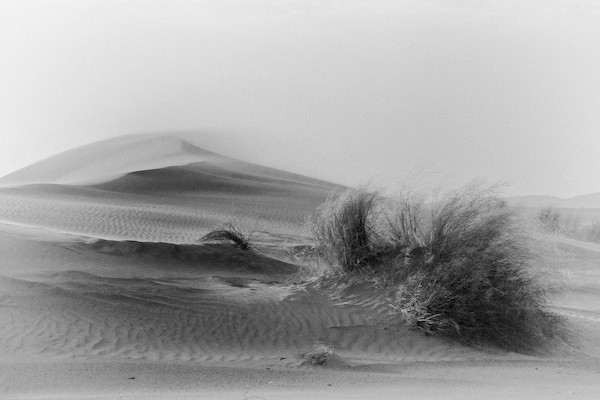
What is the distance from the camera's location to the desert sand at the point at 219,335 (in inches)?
355

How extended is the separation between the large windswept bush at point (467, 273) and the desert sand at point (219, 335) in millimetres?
409

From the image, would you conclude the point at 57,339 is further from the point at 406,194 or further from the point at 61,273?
the point at 406,194

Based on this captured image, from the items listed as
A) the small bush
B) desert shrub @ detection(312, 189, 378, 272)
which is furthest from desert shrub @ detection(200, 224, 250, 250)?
the small bush

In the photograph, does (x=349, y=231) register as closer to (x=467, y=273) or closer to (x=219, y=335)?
(x=467, y=273)

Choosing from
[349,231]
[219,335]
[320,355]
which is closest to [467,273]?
[349,231]

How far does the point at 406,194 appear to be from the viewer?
14.7 metres

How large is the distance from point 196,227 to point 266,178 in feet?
62.1

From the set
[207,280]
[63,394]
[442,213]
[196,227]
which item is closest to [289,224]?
[196,227]

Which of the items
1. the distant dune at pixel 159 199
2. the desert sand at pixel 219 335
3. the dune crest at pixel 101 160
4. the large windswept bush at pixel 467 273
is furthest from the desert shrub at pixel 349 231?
the dune crest at pixel 101 160

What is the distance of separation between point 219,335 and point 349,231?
12.9 feet

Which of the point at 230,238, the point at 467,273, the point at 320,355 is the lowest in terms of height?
the point at 320,355

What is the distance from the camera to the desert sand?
29.6 ft

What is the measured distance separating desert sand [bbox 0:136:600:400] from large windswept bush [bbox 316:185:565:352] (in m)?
0.41

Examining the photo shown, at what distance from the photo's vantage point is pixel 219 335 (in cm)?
1170
